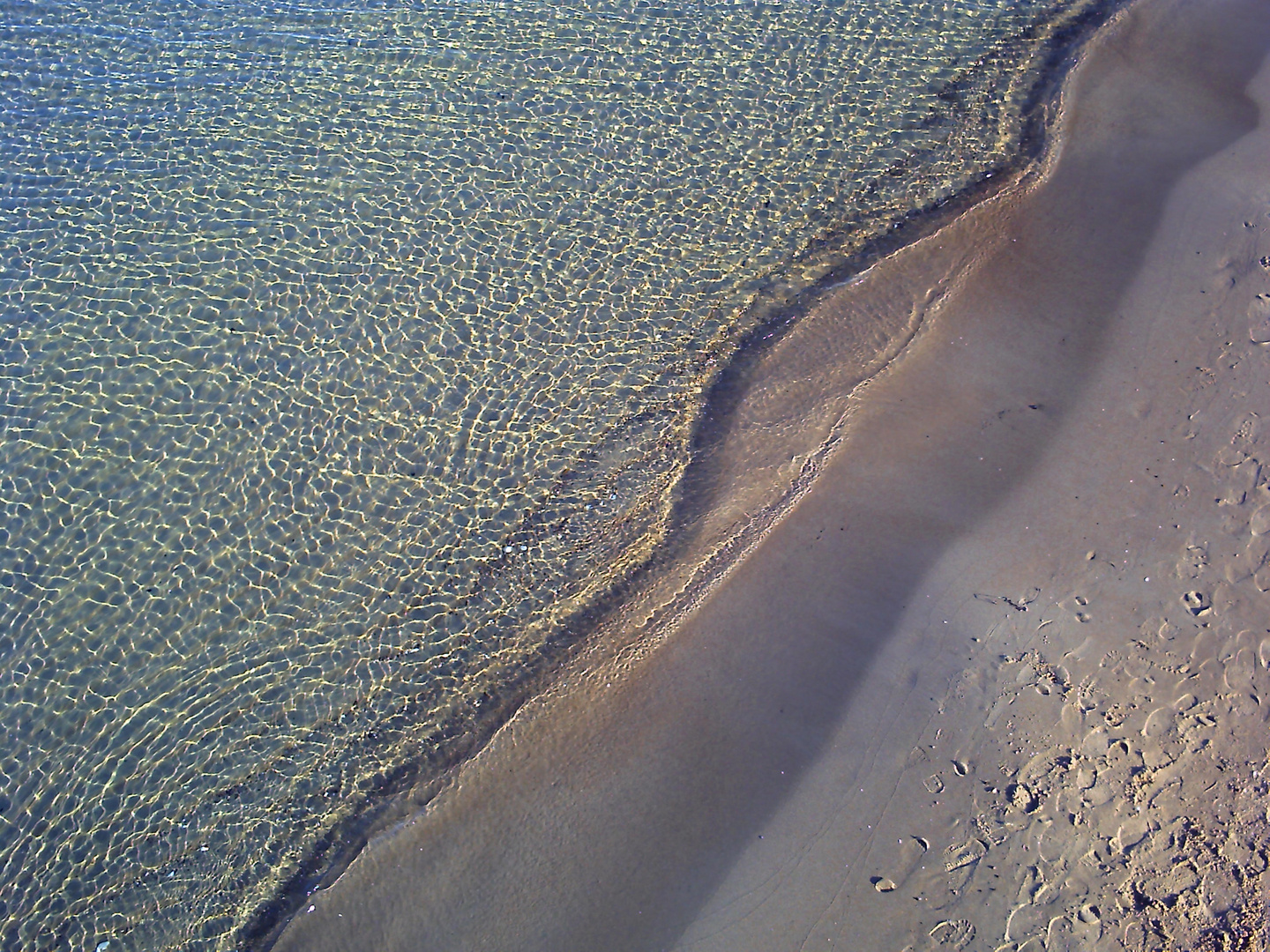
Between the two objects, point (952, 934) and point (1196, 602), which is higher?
point (1196, 602)

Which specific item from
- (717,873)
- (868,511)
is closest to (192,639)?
(717,873)

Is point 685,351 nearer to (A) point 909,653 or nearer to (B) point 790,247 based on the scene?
(B) point 790,247

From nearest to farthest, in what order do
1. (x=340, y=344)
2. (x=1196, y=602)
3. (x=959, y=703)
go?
(x=959, y=703)
(x=1196, y=602)
(x=340, y=344)

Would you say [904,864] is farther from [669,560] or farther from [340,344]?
[340,344]

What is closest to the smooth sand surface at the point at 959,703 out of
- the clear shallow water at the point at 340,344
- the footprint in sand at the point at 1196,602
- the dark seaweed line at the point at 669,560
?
the footprint in sand at the point at 1196,602

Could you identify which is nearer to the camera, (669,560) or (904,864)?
(904,864)

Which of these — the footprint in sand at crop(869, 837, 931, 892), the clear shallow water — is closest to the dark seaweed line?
the clear shallow water

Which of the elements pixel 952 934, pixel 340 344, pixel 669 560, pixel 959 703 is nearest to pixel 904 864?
pixel 952 934

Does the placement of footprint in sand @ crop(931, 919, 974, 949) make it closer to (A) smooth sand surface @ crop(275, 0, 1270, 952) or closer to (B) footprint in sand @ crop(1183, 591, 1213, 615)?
(A) smooth sand surface @ crop(275, 0, 1270, 952)
